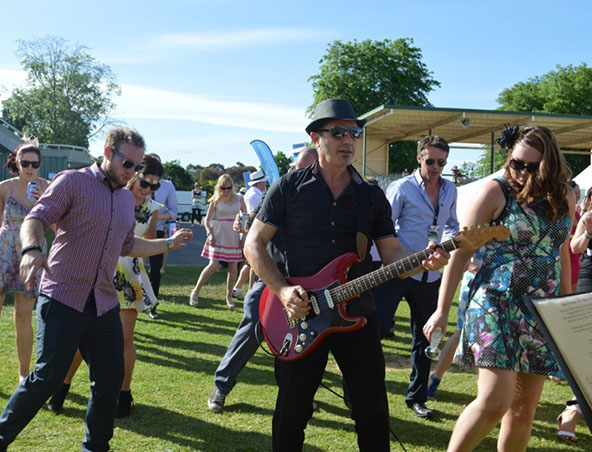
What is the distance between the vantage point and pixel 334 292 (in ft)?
10.3

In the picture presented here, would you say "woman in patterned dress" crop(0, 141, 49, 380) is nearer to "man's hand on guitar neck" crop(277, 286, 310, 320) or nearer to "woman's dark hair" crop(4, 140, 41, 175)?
"woman's dark hair" crop(4, 140, 41, 175)

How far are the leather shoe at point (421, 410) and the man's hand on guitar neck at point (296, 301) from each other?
2324 millimetres

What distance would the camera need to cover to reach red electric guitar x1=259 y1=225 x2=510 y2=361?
9.86 ft

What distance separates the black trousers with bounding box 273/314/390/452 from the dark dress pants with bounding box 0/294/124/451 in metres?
1.11

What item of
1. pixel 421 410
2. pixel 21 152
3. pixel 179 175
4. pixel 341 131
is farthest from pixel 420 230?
pixel 179 175

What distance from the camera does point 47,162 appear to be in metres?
34.7

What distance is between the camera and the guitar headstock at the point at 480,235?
2.98 meters

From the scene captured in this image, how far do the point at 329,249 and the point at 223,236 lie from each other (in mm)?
7029

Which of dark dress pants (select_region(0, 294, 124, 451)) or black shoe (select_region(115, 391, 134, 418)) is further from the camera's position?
black shoe (select_region(115, 391, 134, 418))

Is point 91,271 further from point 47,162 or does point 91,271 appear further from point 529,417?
point 47,162

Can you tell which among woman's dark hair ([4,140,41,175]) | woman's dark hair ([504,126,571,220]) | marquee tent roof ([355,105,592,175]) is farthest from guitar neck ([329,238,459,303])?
marquee tent roof ([355,105,592,175])

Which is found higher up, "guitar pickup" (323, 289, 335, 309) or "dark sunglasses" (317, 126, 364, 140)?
"dark sunglasses" (317, 126, 364, 140)

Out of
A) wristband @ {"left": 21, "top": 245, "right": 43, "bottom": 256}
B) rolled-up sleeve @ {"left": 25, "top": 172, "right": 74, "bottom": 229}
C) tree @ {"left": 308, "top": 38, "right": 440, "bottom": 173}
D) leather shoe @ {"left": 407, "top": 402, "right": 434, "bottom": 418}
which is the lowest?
leather shoe @ {"left": 407, "top": 402, "right": 434, "bottom": 418}

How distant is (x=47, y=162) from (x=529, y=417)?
35.5 meters
